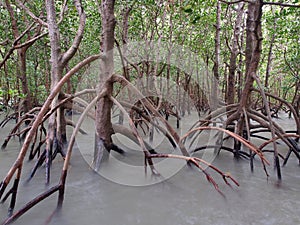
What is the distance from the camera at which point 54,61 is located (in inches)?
146

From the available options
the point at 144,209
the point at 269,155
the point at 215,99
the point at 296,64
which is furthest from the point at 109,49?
the point at 296,64

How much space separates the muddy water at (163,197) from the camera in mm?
2203

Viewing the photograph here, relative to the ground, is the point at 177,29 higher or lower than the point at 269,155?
higher

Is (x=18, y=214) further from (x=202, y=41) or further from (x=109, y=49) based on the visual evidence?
(x=202, y=41)

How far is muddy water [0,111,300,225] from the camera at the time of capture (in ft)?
7.23

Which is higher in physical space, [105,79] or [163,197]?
[105,79]

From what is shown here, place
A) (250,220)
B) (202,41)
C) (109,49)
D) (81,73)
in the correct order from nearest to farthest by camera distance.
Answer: (250,220), (109,49), (202,41), (81,73)

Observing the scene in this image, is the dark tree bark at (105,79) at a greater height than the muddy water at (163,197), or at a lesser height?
greater

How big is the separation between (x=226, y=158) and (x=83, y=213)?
2.29 m

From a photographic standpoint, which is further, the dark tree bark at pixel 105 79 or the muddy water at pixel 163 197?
the dark tree bark at pixel 105 79

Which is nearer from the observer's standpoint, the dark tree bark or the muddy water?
the muddy water

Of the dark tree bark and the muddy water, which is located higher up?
the dark tree bark

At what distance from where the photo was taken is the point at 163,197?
8.50 feet

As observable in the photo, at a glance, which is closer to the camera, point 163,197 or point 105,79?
point 163,197
